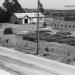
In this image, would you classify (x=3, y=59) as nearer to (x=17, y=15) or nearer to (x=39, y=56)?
(x=39, y=56)

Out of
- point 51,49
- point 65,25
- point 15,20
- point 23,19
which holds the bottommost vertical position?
point 51,49

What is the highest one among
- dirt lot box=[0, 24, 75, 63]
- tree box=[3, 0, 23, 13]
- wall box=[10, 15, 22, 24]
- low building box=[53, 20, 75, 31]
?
tree box=[3, 0, 23, 13]

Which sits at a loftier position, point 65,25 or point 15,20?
point 15,20

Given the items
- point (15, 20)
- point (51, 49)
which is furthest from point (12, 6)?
point (51, 49)

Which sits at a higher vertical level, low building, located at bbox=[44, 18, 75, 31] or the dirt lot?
low building, located at bbox=[44, 18, 75, 31]

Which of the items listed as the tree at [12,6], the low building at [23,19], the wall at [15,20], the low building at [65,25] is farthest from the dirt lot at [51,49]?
the tree at [12,6]

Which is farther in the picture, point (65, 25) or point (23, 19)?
point (23, 19)

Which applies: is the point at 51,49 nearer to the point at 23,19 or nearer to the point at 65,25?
the point at 65,25

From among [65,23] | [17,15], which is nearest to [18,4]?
[17,15]

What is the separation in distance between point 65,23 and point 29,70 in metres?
37.7

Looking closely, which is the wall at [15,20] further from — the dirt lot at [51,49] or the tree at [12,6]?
the dirt lot at [51,49]

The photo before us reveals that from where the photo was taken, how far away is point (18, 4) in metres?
88.1

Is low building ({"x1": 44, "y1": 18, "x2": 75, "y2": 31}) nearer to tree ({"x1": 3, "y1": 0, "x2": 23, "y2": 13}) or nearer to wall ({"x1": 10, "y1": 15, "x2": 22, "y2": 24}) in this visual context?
wall ({"x1": 10, "y1": 15, "x2": 22, "y2": 24})

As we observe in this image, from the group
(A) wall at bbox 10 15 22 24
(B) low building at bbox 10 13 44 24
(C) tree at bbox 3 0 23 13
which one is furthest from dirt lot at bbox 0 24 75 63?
(C) tree at bbox 3 0 23 13
